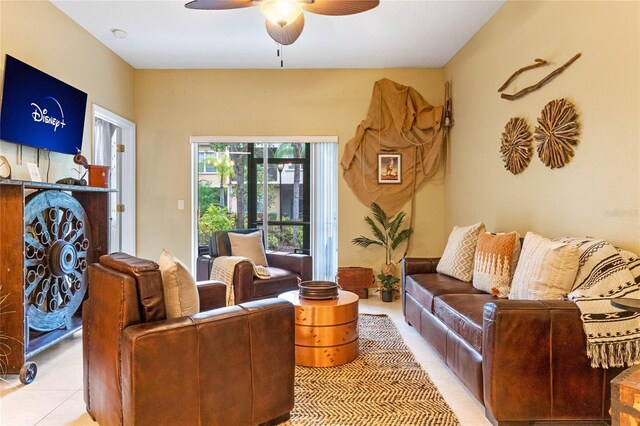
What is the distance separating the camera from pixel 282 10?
7.68 ft

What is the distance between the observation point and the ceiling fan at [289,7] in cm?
234

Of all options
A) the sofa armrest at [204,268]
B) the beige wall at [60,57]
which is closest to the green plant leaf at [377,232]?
the sofa armrest at [204,268]

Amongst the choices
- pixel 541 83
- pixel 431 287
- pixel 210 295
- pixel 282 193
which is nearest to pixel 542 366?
pixel 431 287

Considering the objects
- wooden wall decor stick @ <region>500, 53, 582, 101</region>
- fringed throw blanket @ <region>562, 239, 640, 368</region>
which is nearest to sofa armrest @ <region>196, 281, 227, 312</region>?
fringed throw blanket @ <region>562, 239, 640, 368</region>

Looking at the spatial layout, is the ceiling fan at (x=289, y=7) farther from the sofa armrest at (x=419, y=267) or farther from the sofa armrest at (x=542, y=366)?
the sofa armrest at (x=419, y=267)

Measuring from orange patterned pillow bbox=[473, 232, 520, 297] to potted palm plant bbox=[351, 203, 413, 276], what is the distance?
1.95 meters

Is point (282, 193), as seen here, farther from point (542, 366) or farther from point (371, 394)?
point (542, 366)

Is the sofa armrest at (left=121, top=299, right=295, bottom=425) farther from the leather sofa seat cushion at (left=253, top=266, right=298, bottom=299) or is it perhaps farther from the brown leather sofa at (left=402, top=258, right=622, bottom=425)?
the leather sofa seat cushion at (left=253, top=266, right=298, bottom=299)

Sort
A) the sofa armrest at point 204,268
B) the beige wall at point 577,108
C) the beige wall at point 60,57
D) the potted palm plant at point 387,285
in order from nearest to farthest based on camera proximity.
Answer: the beige wall at point 577,108 → the beige wall at point 60,57 → the sofa armrest at point 204,268 → the potted palm plant at point 387,285

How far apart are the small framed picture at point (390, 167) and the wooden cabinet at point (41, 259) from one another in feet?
9.95

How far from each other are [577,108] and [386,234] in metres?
2.77

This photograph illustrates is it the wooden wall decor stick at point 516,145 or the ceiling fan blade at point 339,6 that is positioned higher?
the ceiling fan blade at point 339,6

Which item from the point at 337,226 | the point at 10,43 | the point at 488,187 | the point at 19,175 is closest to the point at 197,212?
the point at 337,226

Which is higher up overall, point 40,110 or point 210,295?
point 40,110
